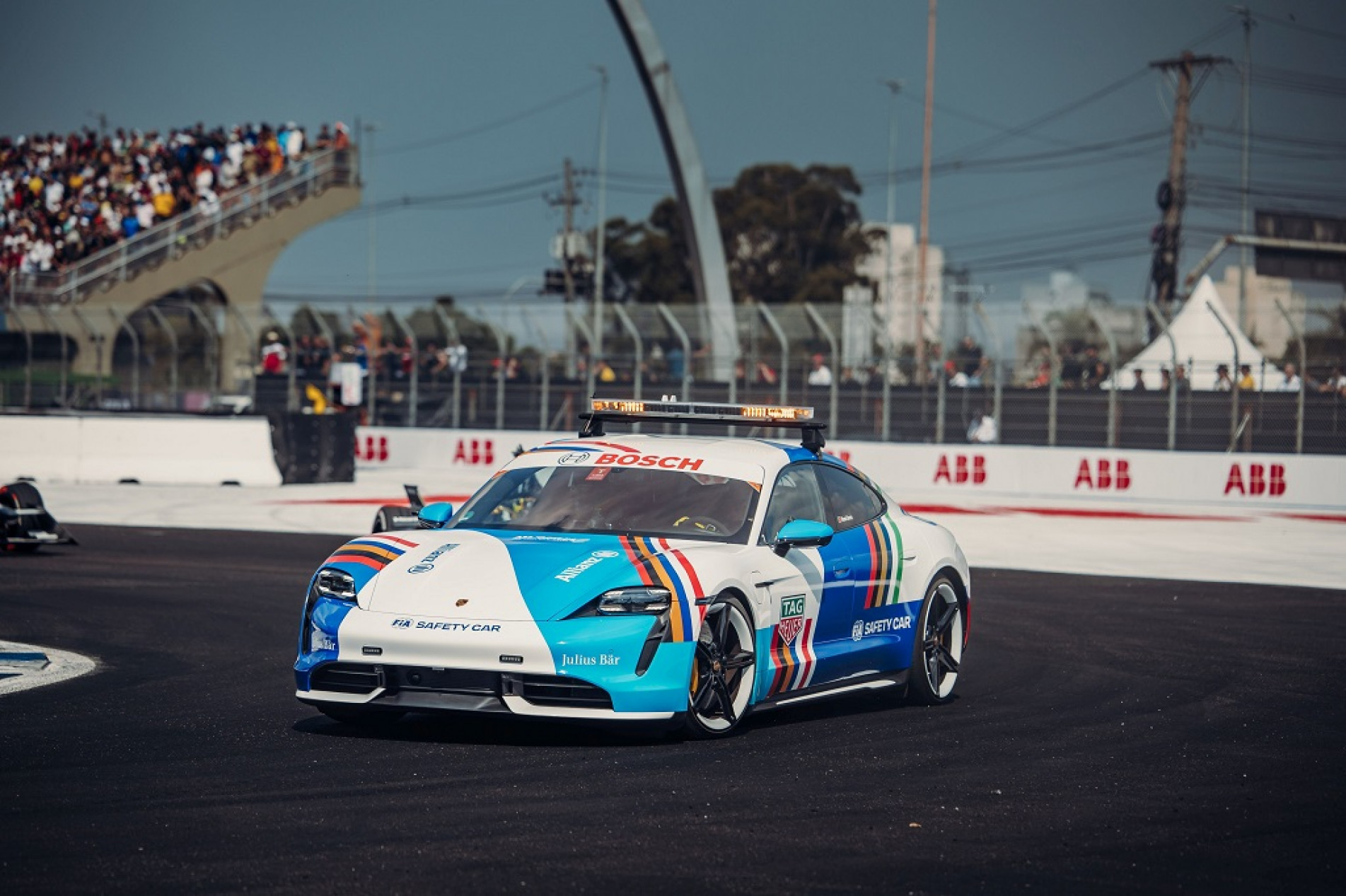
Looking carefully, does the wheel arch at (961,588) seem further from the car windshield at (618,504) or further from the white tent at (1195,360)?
the white tent at (1195,360)

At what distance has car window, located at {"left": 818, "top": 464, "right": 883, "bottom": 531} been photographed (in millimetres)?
9250

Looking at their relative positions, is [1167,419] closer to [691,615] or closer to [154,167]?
[691,615]

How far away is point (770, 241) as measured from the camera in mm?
79375

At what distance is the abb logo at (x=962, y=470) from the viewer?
1143 inches

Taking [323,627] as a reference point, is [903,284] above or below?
above

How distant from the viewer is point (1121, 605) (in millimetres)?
14367

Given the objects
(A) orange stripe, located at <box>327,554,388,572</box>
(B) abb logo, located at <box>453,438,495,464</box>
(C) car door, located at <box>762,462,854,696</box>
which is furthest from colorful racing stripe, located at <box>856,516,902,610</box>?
(B) abb logo, located at <box>453,438,495,464</box>

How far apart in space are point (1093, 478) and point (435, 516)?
2100 cm

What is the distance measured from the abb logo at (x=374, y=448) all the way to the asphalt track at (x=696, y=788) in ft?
73.3

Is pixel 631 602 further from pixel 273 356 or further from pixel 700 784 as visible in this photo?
pixel 273 356

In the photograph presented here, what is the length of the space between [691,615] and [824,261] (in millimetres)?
72584

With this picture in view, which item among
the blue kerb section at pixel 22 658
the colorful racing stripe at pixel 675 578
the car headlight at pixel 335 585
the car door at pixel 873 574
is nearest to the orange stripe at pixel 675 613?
the colorful racing stripe at pixel 675 578

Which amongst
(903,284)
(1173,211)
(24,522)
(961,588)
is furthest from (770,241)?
(961,588)

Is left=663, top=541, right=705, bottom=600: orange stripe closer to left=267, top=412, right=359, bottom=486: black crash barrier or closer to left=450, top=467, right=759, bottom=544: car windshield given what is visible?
left=450, top=467, right=759, bottom=544: car windshield
